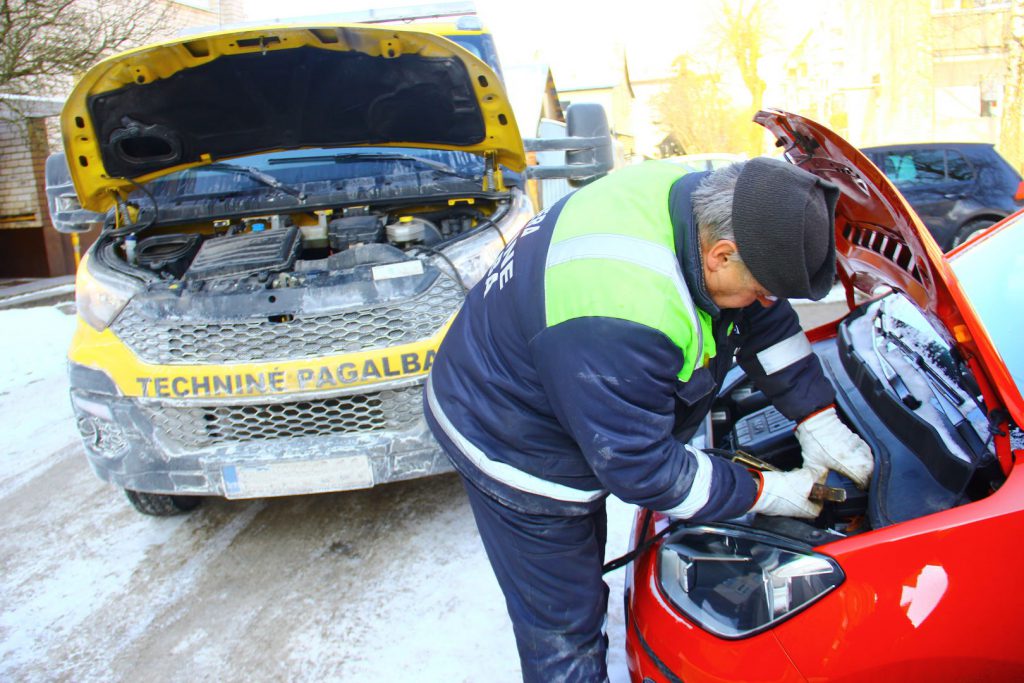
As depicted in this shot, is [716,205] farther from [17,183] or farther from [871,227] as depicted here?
[17,183]

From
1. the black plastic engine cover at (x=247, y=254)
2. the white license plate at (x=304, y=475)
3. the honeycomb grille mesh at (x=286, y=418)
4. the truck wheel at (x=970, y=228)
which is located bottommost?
the truck wheel at (x=970, y=228)

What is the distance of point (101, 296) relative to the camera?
2.93 metres

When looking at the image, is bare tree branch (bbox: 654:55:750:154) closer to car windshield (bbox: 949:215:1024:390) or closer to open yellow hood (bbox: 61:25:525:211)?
open yellow hood (bbox: 61:25:525:211)

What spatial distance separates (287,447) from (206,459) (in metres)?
0.31

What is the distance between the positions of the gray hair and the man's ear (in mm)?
10

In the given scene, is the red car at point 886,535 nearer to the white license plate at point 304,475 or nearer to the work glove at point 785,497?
the work glove at point 785,497

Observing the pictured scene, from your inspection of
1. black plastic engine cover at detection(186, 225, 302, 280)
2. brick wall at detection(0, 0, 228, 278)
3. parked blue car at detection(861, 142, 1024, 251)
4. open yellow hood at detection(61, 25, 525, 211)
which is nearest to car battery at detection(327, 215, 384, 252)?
black plastic engine cover at detection(186, 225, 302, 280)

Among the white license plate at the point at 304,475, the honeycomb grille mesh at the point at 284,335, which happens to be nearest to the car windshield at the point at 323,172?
the honeycomb grille mesh at the point at 284,335

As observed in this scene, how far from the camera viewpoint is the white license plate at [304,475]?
277cm

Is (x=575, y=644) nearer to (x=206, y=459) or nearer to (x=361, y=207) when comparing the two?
(x=206, y=459)

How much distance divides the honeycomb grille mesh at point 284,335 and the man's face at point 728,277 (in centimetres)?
148

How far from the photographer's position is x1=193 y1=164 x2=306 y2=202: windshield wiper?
3.54 m

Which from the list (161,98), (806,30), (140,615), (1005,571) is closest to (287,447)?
(140,615)

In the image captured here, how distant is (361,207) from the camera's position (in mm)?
3561
